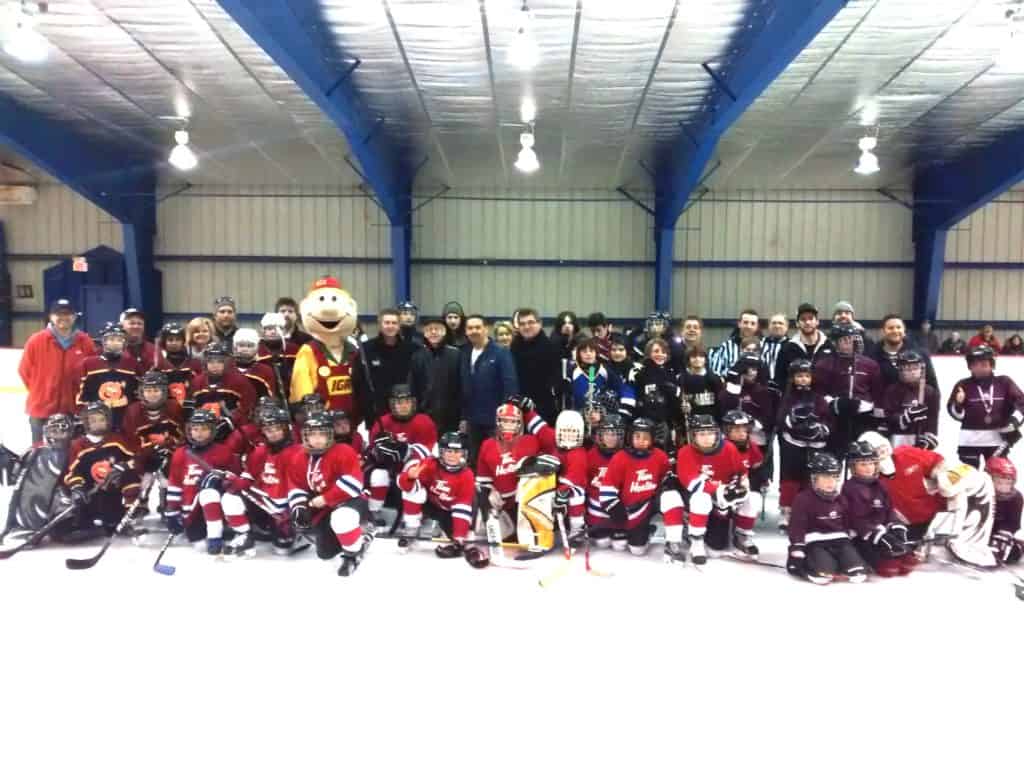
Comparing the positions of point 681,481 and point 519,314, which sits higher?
point 519,314

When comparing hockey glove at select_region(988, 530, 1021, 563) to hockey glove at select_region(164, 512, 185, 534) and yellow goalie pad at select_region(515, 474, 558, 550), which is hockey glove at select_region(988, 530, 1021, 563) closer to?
yellow goalie pad at select_region(515, 474, 558, 550)

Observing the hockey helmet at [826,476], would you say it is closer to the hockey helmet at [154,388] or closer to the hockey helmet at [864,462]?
the hockey helmet at [864,462]

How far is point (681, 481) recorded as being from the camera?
4.00m

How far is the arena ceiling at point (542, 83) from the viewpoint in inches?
228

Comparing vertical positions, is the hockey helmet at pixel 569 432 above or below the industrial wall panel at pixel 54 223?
below

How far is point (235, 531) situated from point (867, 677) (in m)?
3.05

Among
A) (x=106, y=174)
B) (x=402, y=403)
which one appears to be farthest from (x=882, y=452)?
(x=106, y=174)

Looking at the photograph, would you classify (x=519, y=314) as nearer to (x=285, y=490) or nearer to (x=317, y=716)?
(x=285, y=490)

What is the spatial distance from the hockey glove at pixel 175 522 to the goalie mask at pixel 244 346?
3.18 ft

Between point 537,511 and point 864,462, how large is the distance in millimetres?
1667

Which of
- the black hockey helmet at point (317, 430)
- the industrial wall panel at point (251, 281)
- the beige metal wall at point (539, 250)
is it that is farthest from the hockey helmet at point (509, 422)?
the industrial wall panel at point (251, 281)

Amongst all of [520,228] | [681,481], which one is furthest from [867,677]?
[520,228]

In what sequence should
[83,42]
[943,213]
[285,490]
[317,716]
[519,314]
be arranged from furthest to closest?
[943,213] → [83,42] → [519,314] → [285,490] → [317,716]

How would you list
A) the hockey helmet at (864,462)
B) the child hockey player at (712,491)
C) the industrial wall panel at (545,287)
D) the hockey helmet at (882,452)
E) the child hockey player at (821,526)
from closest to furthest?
the child hockey player at (821,526)
the hockey helmet at (864,462)
the hockey helmet at (882,452)
the child hockey player at (712,491)
the industrial wall panel at (545,287)
